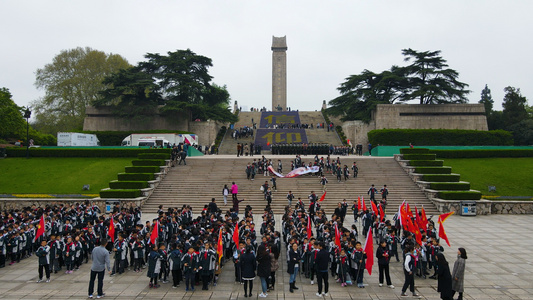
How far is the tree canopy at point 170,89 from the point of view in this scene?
151 feet

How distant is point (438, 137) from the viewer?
39781 millimetres

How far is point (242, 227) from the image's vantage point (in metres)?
12.0

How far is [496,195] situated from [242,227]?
20.4 metres

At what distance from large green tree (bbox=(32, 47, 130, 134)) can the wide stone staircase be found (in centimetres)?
3249

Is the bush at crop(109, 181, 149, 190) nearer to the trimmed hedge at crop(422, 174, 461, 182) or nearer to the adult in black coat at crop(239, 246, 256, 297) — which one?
the adult in black coat at crop(239, 246, 256, 297)

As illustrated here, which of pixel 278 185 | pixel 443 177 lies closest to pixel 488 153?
pixel 443 177

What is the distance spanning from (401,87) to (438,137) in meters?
11.4

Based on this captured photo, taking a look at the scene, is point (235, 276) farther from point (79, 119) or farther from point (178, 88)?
point (79, 119)

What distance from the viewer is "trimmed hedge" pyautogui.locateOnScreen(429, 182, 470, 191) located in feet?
74.5

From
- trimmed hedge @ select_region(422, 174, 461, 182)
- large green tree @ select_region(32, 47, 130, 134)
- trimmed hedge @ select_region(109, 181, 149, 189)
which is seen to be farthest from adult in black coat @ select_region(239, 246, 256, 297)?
large green tree @ select_region(32, 47, 130, 134)

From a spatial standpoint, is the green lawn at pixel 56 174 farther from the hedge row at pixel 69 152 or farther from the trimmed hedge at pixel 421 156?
the trimmed hedge at pixel 421 156

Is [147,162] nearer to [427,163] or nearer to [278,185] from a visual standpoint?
[278,185]

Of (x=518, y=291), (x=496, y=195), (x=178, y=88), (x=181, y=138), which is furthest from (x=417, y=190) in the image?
(x=178, y=88)

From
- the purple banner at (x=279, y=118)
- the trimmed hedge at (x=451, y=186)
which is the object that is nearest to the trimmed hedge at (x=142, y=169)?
the trimmed hedge at (x=451, y=186)
